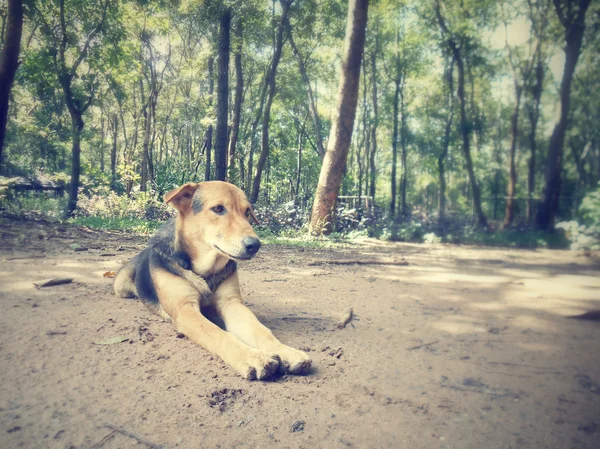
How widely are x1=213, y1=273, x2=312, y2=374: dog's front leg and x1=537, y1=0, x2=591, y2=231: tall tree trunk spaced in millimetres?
2539

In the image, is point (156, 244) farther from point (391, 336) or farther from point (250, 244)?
point (391, 336)

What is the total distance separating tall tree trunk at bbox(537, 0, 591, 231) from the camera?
2.62 m

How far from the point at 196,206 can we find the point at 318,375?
5.23 feet

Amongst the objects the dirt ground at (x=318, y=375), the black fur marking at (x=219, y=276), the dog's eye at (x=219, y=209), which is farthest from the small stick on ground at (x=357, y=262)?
the dog's eye at (x=219, y=209)

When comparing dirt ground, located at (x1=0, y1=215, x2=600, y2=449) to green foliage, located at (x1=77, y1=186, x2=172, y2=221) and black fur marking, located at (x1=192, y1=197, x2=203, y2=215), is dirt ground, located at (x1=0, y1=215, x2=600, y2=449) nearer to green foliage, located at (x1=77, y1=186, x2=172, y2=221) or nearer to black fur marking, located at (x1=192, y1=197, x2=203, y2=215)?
black fur marking, located at (x1=192, y1=197, x2=203, y2=215)

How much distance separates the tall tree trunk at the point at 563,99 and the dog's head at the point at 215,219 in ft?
8.63

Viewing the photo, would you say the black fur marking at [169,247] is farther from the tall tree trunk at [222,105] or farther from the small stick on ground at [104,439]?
the tall tree trunk at [222,105]

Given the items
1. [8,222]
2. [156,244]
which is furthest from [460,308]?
[8,222]

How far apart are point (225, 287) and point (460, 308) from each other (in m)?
2.64

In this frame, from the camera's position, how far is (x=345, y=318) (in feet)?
10.3

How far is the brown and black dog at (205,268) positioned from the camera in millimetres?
2314

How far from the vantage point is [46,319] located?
2.50m

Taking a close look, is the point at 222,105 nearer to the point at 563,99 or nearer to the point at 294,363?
the point at 563,99

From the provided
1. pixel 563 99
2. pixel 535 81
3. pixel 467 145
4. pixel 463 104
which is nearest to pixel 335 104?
pixel 463 104
